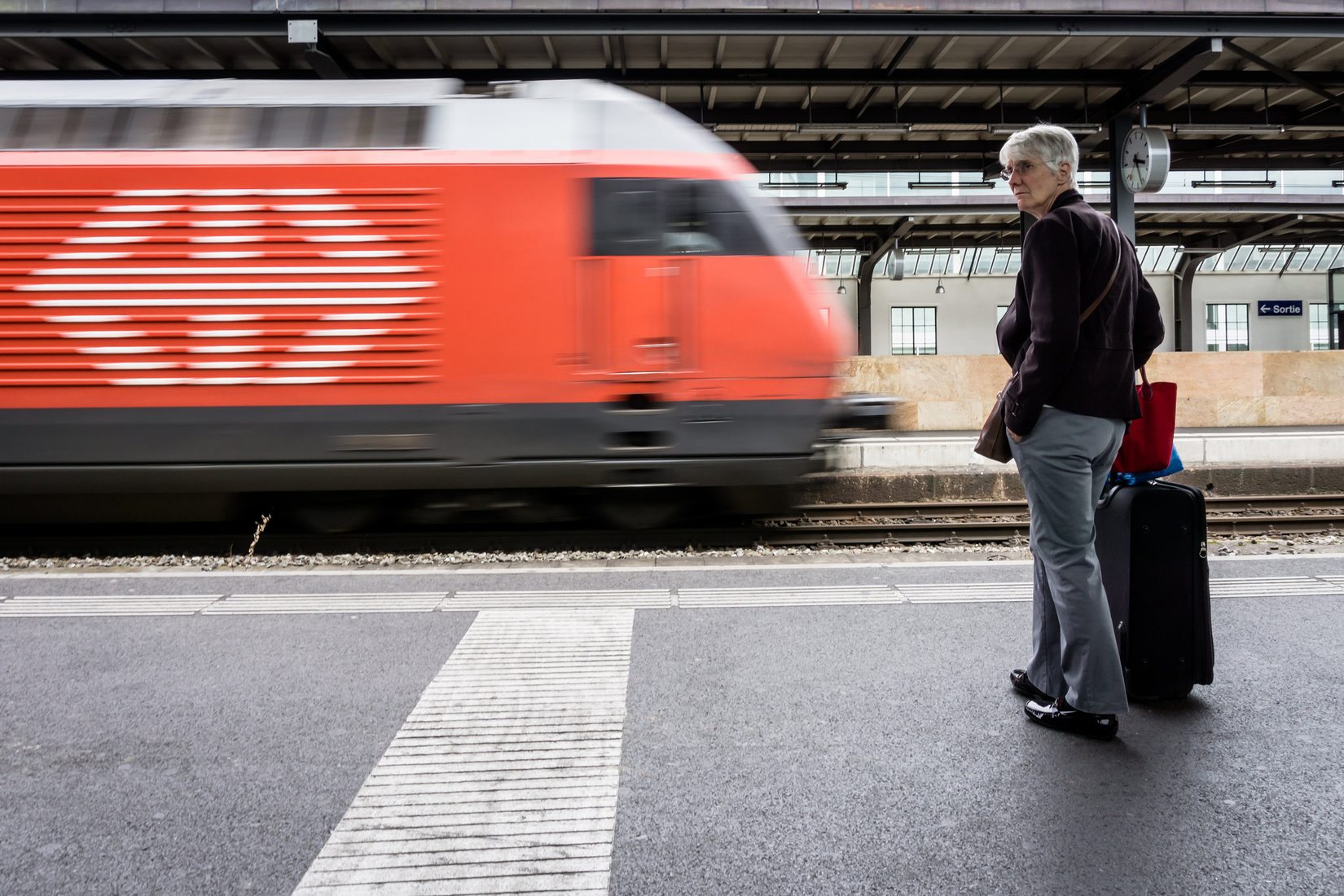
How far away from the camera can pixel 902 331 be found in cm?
3219

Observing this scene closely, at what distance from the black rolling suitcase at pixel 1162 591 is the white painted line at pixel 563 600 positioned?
2.09m

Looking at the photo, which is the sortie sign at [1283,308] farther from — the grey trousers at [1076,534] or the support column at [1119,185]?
the grey trousers at [1076,534]

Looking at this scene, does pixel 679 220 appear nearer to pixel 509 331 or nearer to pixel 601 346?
pixel 601 346

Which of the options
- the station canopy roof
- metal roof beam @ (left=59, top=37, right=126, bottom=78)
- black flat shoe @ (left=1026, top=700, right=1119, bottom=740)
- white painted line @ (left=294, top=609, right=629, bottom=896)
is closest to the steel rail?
the station canopy roof

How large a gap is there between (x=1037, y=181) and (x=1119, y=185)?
436 inches

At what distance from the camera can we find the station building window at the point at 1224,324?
32531mm

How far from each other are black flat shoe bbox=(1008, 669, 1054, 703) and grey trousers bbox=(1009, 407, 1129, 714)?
8.8 inches

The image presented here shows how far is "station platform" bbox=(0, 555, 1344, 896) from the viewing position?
2.09 metres

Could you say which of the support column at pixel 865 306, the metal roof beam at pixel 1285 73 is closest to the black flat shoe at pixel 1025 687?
the metal roof beam at pixel 1285 73

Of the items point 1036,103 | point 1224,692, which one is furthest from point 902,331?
point 1224,692

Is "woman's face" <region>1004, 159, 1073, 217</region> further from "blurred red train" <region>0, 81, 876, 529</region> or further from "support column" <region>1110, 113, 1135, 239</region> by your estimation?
"support column" <region>1110, 113, 1135, 239</region>

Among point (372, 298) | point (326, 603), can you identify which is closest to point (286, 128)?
point (372, 298)

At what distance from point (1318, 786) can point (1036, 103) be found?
1235cm

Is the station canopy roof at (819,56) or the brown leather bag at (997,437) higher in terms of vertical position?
the station canopy roof at (819,56)
